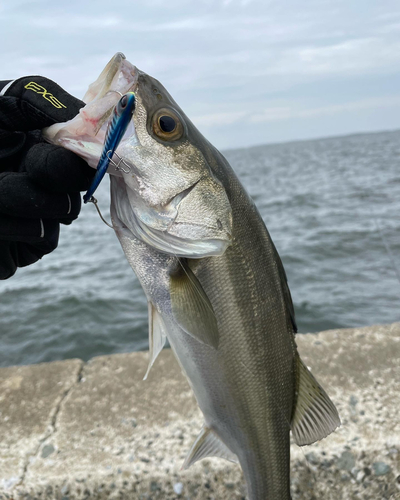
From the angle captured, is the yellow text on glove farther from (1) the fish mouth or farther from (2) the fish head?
(1) the fish mouth

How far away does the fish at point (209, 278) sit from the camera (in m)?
1.64

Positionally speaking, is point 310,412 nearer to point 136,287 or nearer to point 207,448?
point 207,448

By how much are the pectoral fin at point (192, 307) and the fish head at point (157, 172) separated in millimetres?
104

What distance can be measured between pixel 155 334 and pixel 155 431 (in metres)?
0.93

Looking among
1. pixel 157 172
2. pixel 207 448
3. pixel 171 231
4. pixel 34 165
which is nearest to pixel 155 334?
pixel 171 231

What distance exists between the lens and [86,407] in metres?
2.81

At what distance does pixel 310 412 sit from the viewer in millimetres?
1960

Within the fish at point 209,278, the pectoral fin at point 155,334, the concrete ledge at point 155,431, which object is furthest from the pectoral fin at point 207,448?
the pectoral fin at point 155,334

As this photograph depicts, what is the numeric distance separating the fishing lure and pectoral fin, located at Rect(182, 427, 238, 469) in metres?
1.27

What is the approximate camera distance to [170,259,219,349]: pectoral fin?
1704mm

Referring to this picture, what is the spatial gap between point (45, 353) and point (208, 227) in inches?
225

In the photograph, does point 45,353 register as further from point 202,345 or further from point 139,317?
point 202,345

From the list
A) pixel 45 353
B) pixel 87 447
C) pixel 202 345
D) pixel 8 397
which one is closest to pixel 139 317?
pixel 45 353

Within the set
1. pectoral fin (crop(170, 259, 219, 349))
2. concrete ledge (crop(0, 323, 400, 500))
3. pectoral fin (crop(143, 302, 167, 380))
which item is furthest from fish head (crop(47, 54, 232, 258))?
concrete ledge (crop(0, 323, 400, 500))
